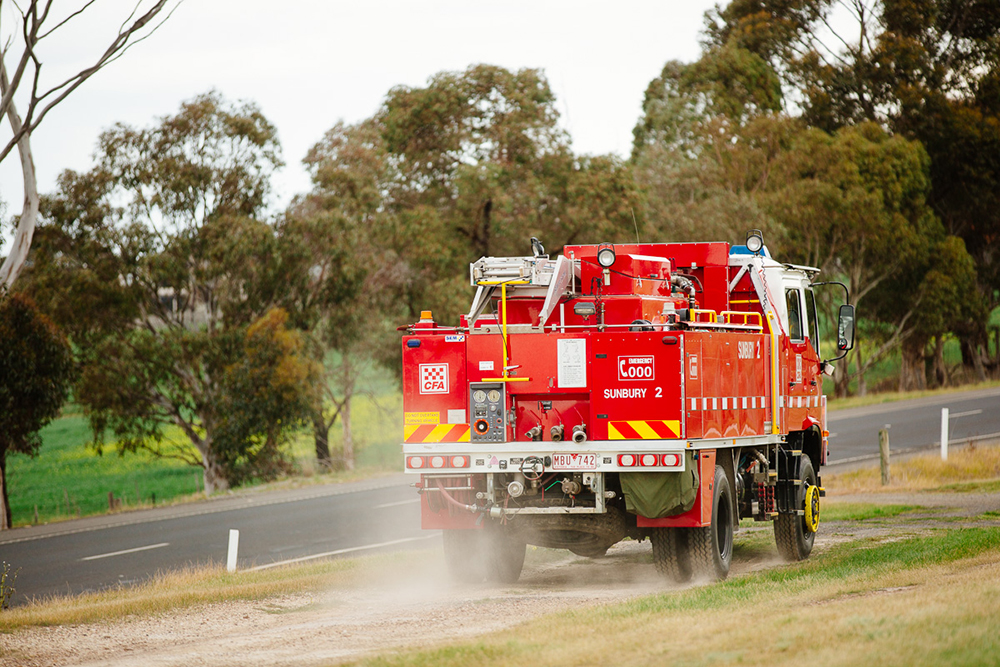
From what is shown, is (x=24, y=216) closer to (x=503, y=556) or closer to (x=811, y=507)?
(x=503, y=556)

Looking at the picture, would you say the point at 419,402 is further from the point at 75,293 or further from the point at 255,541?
the point at 75,293

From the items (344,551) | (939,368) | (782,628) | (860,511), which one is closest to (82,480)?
(344,551)

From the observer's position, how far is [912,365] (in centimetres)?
5419

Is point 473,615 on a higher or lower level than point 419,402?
lower

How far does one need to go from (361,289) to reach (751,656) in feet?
108

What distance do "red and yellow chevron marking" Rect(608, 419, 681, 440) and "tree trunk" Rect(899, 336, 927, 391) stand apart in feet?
154

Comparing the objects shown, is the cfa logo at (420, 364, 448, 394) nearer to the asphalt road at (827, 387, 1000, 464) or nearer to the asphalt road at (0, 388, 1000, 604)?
the asphalt road at (0, 388, 1000, 604)

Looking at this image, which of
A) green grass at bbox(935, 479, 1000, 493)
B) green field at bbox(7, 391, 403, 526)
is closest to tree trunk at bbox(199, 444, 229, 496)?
green field at bbox(7, 391, 403, 526)

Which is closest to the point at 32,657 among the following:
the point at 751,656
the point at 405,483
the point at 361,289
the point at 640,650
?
the point at 640,650

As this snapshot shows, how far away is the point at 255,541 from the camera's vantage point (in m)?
19.0

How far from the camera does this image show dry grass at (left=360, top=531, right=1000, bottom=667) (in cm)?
645

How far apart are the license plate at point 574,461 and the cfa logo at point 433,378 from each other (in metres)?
1.21

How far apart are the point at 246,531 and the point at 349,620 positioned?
11.4 metres

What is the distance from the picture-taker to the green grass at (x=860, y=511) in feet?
54.0
